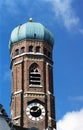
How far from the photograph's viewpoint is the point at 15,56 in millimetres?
70938

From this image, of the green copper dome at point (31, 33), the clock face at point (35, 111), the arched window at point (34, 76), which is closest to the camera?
the clock face at point (35, 111)

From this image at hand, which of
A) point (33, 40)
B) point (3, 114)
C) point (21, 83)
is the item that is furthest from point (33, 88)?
point (3, 114)

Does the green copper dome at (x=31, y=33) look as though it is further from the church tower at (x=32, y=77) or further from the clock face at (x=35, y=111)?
the clock face at (x=35, y=111)

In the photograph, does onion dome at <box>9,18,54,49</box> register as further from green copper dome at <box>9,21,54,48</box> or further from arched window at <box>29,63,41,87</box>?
arched window at <box>29,63,41,87</box>

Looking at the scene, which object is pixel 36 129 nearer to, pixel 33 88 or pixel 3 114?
pixel 33 88

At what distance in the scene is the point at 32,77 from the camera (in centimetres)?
6894

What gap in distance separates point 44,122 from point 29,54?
830 centimetres

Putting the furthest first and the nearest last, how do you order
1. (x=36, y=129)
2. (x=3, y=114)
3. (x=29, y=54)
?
(x=29, y=54) → (x=36, y=129) → (x=3, y=114)

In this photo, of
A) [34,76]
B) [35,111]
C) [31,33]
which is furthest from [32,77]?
[31,33]

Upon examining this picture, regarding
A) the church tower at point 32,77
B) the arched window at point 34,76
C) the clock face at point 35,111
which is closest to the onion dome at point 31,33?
the church tower at point 32,77

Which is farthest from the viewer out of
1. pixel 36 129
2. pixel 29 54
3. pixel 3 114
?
pixel 29 54

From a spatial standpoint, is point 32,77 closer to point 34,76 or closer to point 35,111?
point 34,76

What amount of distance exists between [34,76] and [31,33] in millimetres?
5397

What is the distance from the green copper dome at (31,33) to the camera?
71688 mm
